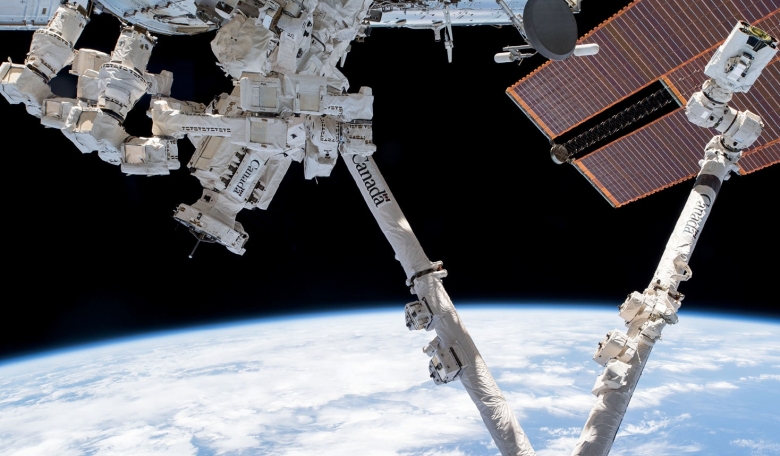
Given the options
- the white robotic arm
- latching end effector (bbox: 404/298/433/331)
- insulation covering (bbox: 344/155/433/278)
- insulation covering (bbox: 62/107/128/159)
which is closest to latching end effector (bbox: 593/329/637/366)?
the white robotic arm

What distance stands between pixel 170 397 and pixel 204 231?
19351 mm

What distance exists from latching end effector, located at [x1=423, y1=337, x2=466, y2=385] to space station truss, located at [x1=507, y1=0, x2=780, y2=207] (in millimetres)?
3529

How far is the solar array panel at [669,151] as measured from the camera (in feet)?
17.9

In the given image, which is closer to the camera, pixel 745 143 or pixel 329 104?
pixel 329 104

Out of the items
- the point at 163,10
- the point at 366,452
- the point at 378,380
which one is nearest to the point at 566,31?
the point at 163,10

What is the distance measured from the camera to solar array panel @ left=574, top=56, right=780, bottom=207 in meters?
5.46

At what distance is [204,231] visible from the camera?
4383mm

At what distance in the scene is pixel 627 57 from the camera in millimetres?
5848

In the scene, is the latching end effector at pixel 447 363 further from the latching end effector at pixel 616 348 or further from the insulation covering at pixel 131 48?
the insulation covering at pixel 131 48

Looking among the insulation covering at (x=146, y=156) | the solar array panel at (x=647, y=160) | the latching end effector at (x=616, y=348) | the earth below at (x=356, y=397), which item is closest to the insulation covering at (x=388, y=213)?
the insulation covering at (x=146, y=156)

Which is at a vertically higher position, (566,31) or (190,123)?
(566,31)

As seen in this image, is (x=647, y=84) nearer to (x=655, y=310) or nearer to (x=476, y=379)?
(x=655, y=310)

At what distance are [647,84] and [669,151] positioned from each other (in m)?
0.91

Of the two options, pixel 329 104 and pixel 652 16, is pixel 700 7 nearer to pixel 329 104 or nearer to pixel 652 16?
pixel 652 16
